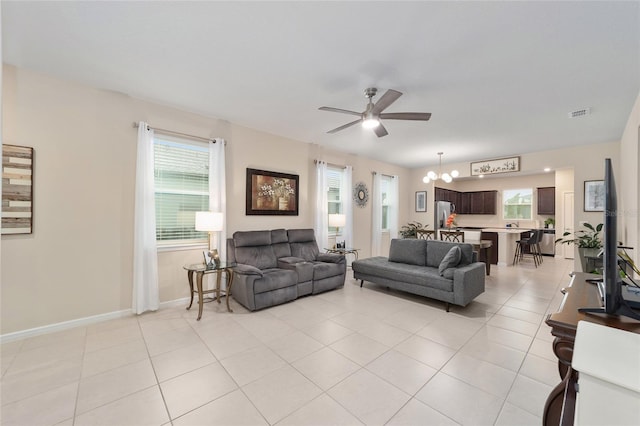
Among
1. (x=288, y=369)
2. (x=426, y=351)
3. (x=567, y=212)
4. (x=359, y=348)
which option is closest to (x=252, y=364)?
(x=288, y=369)

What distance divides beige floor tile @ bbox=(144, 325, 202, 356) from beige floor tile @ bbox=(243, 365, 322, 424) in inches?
39.4

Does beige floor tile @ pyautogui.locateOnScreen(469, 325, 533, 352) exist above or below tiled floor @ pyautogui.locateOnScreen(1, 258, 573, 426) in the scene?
above

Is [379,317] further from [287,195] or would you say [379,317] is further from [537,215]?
[537,215]

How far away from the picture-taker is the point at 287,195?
16.9 ft

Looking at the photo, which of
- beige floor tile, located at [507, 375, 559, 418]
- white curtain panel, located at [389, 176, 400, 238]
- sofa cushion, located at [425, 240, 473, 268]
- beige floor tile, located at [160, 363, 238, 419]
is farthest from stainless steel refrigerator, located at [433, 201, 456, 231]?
beige floor tile, located at [160, 363, 238, 419]

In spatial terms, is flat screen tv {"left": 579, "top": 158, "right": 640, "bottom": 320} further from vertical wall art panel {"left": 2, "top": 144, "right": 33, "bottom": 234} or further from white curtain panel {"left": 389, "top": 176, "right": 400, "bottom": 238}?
white curtain panel {"left": 389, "top": 176, "right": 400, "bottom": 238}

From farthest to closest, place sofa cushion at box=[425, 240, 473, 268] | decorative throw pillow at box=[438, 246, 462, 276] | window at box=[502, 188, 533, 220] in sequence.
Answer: window at box=[502, 188, 533, 220] → sofa cushion at box=[425, 240, 473, 268] → decorative throw pillow at box=[438, 246, 462, 276]

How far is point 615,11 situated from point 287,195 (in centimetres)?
423

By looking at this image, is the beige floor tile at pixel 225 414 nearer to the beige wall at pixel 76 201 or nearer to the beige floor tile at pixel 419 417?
the beige floor tile at pixel 419 417

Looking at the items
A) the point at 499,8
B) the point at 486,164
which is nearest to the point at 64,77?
the point at 499,8

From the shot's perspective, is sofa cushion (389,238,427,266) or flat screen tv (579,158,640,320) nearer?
flat screen tv (579,158,640,320)

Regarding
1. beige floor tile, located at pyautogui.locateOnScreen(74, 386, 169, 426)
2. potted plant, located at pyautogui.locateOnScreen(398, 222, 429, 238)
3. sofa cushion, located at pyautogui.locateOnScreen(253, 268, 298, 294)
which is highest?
potted plant, located at pyautogui.locateOnScreen(398, 222, 429, 238)

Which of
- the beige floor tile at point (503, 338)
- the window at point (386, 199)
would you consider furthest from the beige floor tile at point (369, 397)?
the window at point (386, 199)

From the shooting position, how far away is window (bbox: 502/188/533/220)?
843cm
